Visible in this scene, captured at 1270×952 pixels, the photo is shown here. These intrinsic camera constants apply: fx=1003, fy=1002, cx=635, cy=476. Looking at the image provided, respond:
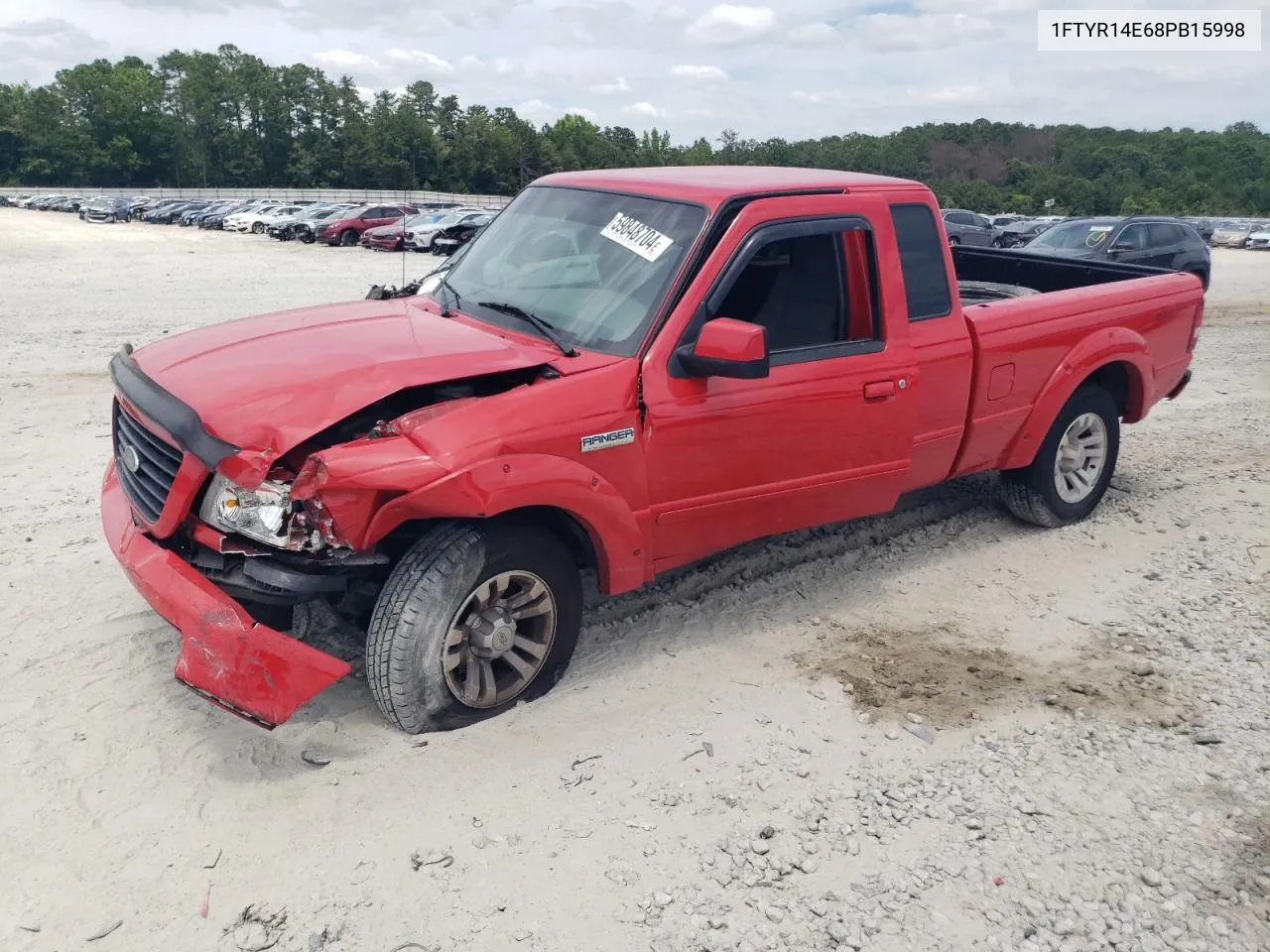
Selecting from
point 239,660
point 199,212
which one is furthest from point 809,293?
point 199,212

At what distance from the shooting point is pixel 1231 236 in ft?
130

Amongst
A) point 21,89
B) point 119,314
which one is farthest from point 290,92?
point 119,314

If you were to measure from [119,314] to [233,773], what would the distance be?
46.1 feet

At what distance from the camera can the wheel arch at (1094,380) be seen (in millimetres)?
5555

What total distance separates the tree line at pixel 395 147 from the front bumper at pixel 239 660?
241ft

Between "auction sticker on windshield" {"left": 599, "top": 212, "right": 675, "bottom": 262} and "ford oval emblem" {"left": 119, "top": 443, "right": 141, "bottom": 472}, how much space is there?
2.13m

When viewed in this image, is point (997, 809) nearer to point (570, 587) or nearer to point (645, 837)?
point (645, 837)

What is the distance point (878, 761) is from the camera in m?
3.75

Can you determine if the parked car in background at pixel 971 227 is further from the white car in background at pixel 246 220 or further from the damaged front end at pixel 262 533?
the white car in background at pixel 246 220

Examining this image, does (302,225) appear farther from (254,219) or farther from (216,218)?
(216,218)

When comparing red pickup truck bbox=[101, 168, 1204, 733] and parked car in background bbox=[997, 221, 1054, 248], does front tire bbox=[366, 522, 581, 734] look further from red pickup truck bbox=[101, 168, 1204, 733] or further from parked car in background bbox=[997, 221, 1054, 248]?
parked car in background bbox=[997, 221, 1054, 248]

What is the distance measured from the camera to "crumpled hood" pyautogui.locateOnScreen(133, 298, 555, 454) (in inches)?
135

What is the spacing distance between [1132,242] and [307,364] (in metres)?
15.7

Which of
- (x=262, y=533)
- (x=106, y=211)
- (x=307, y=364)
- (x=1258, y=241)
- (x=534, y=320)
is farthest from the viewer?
(x=106, y=211)
